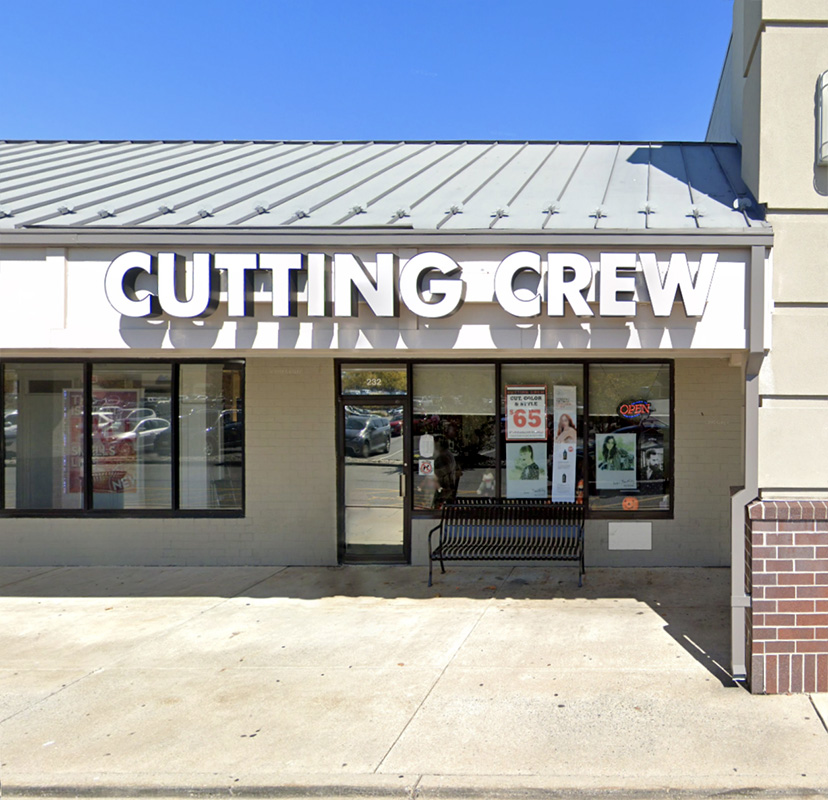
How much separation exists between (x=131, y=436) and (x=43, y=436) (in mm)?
1254

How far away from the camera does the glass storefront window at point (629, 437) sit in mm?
9172

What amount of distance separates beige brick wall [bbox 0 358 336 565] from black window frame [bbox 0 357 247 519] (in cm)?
8

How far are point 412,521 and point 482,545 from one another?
106 cm

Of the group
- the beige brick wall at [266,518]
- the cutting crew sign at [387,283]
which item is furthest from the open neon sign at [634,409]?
the beige brick wall at [266,518]

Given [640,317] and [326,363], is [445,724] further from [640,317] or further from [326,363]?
[326,363]

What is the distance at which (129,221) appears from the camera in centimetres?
651

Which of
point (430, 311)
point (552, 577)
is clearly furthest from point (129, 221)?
point (552, 577)

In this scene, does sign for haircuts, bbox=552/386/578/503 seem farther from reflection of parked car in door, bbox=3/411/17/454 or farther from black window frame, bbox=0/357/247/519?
reflection of parked car in door, bbox=3/411/17/454

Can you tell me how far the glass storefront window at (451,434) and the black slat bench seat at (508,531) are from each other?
290 mm

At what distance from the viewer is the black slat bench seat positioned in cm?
855

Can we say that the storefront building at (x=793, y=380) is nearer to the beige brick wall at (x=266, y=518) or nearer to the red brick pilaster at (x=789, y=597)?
the red brick pilaster at (x=789, y=597)

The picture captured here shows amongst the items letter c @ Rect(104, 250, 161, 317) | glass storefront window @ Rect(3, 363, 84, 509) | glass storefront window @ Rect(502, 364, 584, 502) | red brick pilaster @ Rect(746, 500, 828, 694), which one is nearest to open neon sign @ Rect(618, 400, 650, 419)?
glass storefront window @ Rect(502, 364, 584, 502)

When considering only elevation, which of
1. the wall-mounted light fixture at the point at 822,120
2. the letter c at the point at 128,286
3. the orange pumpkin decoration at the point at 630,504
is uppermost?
the wall-mounted light fixture at the point at 822,120

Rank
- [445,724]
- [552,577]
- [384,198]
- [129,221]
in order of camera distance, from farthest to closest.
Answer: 1. [552,577]
2. [384,198]
3. [129,221]
4. [445,724]
